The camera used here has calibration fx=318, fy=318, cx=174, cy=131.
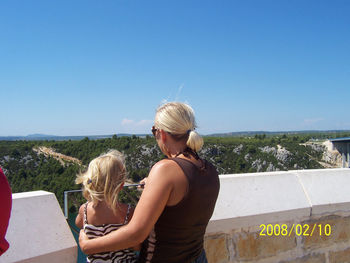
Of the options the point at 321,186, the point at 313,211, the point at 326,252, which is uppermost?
the point at 321,186

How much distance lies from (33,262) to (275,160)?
156 feet

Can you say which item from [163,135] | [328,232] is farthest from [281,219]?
[163,135]

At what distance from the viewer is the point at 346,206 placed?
2.46 m

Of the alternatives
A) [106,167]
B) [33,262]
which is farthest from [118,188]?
[33,262]

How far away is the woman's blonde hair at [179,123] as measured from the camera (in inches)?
54.4

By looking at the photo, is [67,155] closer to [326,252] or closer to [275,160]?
[275,160]

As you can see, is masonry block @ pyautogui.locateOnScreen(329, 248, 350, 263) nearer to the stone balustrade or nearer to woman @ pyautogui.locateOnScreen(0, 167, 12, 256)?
the stone balustrade

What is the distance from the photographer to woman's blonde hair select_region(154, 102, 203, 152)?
4.53 ft

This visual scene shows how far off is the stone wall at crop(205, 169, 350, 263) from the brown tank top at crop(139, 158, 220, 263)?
0.57 m

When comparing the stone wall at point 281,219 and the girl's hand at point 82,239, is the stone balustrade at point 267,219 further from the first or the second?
the girl's hand at point 82,239

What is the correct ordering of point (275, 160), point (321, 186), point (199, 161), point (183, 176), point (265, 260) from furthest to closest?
point (275, 160) < point (321, 186) < point (265, 260) < point (199, 161) < point (183, 176)

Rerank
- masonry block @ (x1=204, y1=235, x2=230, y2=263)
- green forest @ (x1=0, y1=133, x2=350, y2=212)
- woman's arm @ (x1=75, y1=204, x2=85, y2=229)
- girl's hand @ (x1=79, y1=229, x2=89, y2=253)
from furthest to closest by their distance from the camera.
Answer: green forest @ (x1=0, y1=133, x2=350, y2=212) < masonry block @ (x1=204, y1=235, x2=230, y2=263) < woman's arm @ (x1=75, y1=204, x2=85, y2=229) < girl's hand @ (x1=79, y1=229, x2=89, y2=253)
